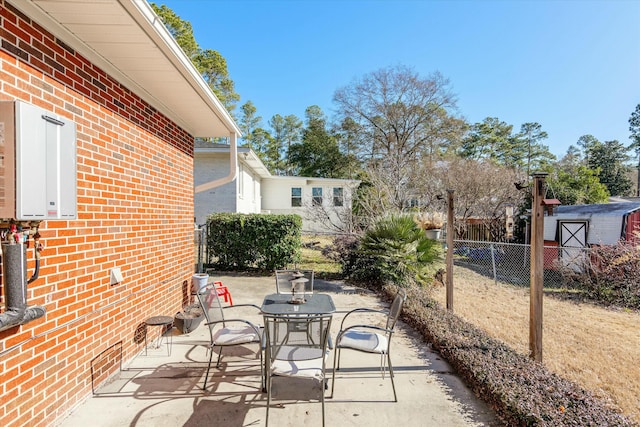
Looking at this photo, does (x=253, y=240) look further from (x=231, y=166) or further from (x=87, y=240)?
(x=87, y=240)

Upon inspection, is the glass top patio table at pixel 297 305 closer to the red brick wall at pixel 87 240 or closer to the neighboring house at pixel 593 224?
the red brick wall at pixel 87 240

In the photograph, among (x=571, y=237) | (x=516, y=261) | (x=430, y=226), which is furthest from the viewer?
(x=516, y=261)

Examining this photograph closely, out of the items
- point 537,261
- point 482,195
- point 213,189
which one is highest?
point 213,189

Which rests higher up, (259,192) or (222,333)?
(259,192)

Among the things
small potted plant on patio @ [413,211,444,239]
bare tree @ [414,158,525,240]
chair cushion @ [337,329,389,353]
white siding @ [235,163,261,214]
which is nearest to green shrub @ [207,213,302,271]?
small potted plant on patio @ [413,211,444,239]

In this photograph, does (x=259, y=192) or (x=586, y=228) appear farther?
(x=259, y=192)

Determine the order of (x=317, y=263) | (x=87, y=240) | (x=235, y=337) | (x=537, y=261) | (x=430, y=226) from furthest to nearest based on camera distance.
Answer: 1. (x=317, y=263)
2. (x=430, y=226)
3. (x=537, y=261)
4. (x=235, y=337)
5. (x=87, y=240)

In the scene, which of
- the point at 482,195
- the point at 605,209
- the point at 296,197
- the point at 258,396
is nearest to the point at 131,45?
the point at 258,396

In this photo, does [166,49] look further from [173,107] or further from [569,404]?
[569,404]

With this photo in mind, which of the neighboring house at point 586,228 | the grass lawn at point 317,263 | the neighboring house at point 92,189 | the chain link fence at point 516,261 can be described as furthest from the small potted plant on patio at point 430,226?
the neighboring house at point 92,189

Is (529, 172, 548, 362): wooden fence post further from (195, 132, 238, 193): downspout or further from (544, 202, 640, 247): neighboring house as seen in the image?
(544, 202, 640, 247): neighboring house

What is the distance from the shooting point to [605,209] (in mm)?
10867

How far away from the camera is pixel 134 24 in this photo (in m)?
2.42

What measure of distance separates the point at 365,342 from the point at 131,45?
3341mm
